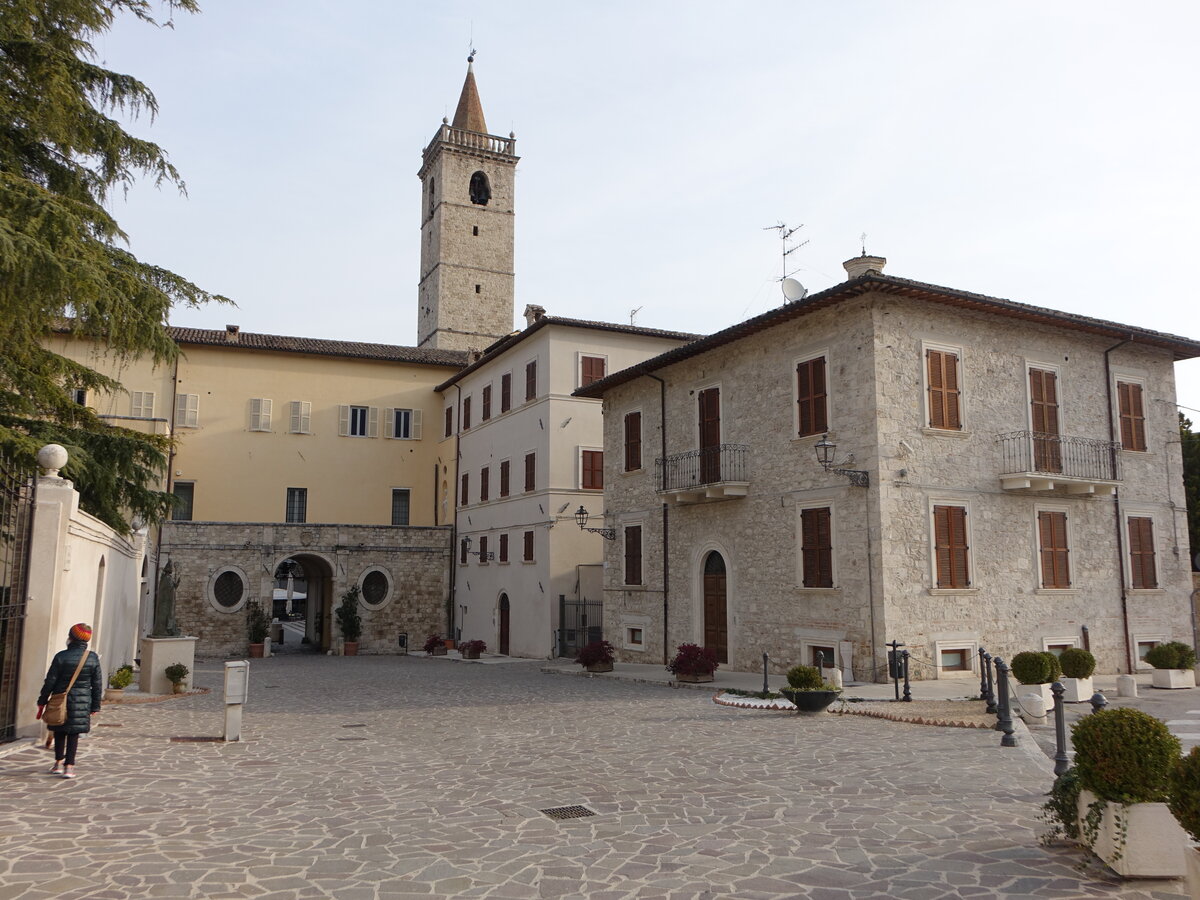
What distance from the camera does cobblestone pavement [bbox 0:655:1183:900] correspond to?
572cm

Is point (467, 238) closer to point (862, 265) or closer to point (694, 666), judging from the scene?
point (862, 265)

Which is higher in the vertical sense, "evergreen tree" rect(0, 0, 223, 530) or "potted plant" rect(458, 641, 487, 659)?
"evergreen tree" rect(0, 0, 223, 530)

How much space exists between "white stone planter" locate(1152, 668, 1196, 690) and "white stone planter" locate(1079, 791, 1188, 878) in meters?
13.6

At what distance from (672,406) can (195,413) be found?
69.1ft

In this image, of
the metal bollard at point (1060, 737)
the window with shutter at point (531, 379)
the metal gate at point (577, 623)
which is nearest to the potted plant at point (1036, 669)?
the metal bollard at point (1060, 737)

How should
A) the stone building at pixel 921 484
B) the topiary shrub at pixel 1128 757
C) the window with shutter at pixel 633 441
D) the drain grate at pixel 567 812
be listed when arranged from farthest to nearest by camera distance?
1. the window with shutter at pixel 633 441
2. the stone building at pixel 921 484
3. the drain grate at pixel 567 812
4. the topiary shrub at pixel 1128 757

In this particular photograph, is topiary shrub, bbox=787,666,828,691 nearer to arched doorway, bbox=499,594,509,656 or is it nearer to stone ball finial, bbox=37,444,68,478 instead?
stone ball finial, bbox=37,444,68,478

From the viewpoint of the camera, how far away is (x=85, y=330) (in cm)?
1180

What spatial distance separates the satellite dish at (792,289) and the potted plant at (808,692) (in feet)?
33.7

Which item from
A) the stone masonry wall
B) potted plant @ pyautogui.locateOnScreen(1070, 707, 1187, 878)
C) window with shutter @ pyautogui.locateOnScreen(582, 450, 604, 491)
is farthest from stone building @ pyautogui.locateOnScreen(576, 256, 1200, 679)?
the stone masonry wall

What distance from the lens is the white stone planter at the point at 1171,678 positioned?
675 inches

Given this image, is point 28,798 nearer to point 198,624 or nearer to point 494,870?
point 494,870

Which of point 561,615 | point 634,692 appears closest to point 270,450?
point 561,615

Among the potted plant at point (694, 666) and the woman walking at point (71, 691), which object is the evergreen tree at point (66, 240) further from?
the potted plant at point (694, 666)
